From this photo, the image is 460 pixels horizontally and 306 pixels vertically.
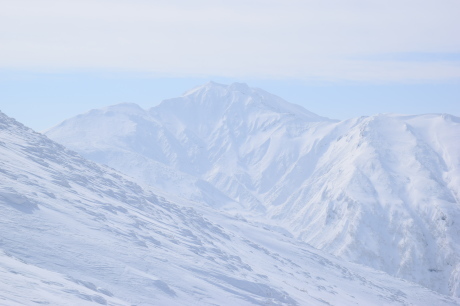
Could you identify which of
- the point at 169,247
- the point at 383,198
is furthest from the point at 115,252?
the point at 383,198

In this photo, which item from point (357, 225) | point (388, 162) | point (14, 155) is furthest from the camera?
point (388, 162)

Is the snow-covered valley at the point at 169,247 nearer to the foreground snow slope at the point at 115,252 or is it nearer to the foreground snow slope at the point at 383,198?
the foreground snow slope at the point at 115,252

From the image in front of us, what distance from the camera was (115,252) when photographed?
30.1 m

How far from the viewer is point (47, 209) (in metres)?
32.0

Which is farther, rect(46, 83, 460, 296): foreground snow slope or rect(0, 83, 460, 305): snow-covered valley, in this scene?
rect(46, 83, 460, 296): foreground snow slope

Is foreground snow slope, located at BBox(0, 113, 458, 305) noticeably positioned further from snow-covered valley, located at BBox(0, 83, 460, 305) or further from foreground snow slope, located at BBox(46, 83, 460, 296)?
foreground snow slope, located at BBox(46, 83, 460, 296)

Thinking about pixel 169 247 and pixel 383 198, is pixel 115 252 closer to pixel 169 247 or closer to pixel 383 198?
pixel 169 247

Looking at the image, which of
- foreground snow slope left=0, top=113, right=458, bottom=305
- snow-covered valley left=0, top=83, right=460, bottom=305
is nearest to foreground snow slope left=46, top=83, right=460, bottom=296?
snow-covered valley left=0, top=83, right=460, bottom=305

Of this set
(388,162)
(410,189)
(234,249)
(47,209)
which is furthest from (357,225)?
(47,209)

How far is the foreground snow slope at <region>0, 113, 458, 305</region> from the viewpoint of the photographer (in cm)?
2420

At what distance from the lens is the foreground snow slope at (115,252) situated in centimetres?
2420

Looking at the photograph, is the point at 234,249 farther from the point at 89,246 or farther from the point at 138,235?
the point at 89,246

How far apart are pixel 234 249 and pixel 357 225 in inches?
3819

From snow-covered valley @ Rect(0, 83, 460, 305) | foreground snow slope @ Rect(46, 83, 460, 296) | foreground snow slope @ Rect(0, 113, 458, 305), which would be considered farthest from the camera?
foreground snow slope @ Rect(46, 83, 460, 296)
